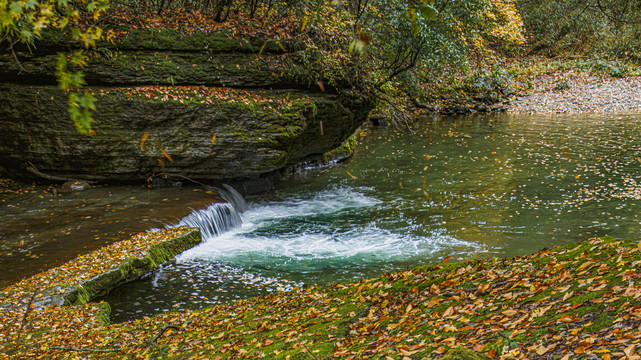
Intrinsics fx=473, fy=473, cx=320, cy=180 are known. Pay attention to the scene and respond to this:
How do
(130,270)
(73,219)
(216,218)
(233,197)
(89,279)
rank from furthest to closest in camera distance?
(233,197)
(216,218)
(73,219)
(130,270)
(89,279)

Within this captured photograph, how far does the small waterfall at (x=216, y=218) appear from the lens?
37.1 ft

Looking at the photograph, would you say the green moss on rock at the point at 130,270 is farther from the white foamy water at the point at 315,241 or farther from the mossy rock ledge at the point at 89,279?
the white foamy water at the point at 315,241

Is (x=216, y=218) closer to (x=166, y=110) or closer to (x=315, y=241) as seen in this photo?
(x=315, y=241)

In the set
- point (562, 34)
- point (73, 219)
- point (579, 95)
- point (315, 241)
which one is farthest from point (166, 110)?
point (562, 34)

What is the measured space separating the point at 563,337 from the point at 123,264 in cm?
713

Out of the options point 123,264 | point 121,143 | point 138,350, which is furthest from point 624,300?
point 121,143

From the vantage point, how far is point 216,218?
12.0 meters

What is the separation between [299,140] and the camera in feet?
47.5


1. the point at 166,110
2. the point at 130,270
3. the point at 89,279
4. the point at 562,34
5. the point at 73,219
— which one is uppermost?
the point at 562,34

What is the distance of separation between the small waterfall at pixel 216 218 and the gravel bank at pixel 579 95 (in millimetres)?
26739

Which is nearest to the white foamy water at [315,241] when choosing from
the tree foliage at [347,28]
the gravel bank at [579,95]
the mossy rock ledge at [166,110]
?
the mossy rock ledge at [166,110]

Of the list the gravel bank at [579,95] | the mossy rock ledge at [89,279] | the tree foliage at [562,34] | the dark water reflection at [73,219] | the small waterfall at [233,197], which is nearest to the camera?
the mossy rock ledge at [89,279]

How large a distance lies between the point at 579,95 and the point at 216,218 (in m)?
32.1

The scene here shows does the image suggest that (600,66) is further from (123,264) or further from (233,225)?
(123,264)
